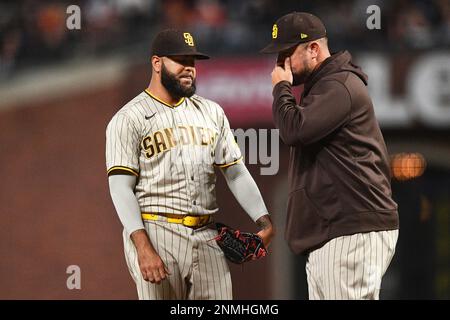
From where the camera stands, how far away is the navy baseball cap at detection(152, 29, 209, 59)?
4.39m

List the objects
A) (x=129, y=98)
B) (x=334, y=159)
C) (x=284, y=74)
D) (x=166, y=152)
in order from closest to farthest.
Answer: (x=334, y=159)
(x=284, y=74)
(x=166, y=152)
(x=129, y=98)

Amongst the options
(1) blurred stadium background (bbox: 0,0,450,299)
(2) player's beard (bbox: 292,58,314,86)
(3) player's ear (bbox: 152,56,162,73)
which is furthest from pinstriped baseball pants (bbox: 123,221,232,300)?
(1) blurred stadium background (bbox: 0,0,450,299)

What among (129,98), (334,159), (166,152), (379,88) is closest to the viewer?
(334,159)

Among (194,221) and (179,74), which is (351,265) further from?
(179,74)

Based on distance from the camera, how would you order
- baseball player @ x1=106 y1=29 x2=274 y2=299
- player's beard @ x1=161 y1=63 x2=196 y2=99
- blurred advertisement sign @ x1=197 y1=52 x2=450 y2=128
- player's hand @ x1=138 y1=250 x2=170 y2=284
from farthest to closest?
blurred advertisement sign @ x1=197 y1=52 x2=450 y2=128 < player's beard @ x1=161 y1=63 x2=196 y2=99 < baseball player @ x1=106 y1=29 x2=274 y2=299 < player's hand @ x1=138 y1=250 x2=170 y2=284

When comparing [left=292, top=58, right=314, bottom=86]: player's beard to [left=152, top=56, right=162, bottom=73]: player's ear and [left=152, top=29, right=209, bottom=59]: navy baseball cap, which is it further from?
[left=152, top=56, right=162, bottom=73]: player's ear

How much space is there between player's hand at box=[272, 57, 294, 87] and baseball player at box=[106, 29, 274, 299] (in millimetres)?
381

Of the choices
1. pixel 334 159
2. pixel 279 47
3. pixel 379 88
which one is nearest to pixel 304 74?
pixel 279 47

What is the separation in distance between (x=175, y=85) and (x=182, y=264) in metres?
0.82

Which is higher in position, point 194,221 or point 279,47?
point 279,47

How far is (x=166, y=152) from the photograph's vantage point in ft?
14.3

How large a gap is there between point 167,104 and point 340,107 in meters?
0.86

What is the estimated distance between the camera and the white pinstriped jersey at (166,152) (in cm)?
432
